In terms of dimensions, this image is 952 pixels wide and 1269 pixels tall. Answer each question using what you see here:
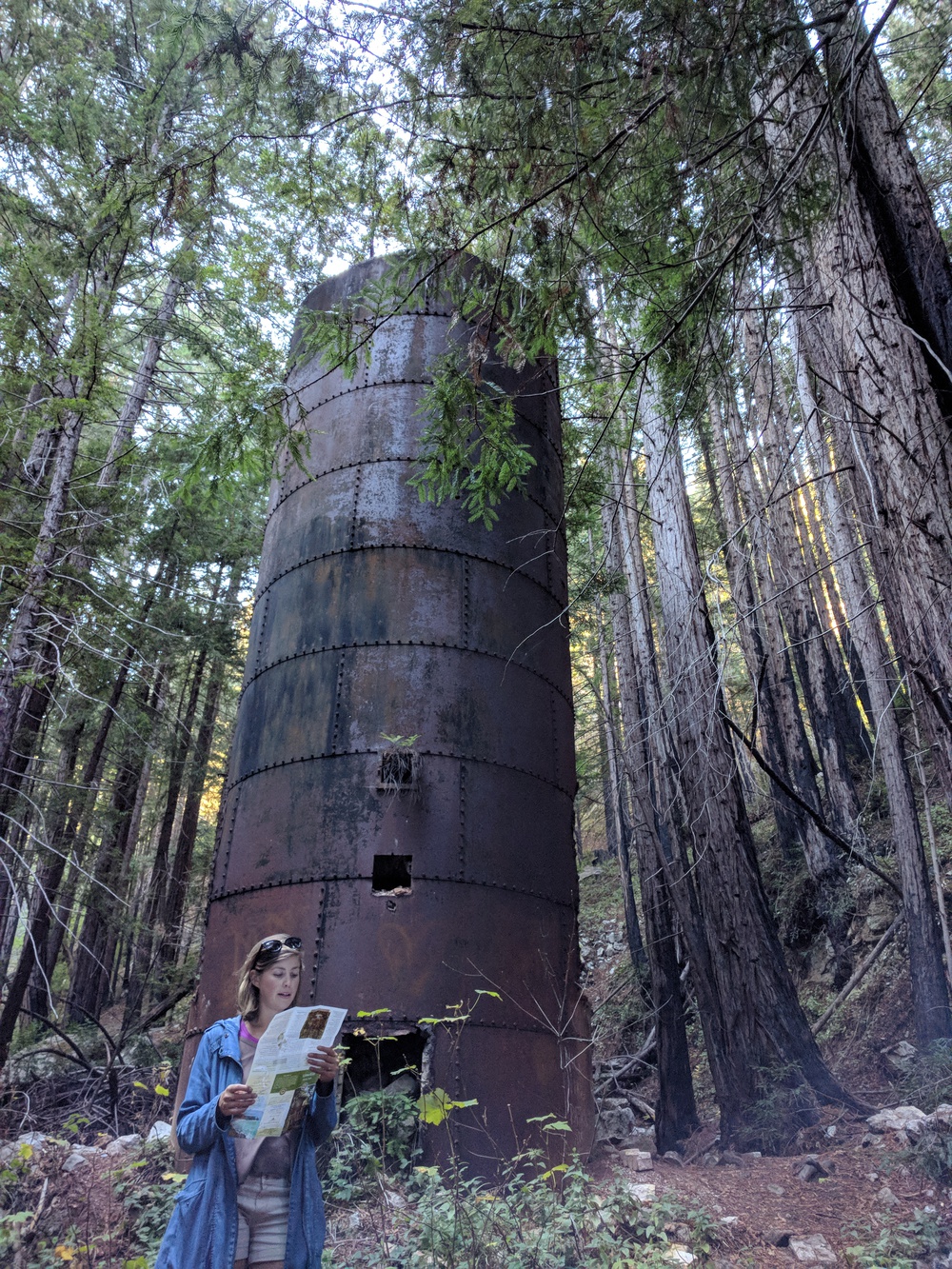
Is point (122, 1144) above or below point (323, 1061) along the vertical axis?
below

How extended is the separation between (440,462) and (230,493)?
1.08 m

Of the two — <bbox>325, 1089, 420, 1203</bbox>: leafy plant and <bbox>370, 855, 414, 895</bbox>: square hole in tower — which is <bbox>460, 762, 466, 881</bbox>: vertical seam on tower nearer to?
<bbox>370, 855, 414, 895</bbox>: square hole in tower

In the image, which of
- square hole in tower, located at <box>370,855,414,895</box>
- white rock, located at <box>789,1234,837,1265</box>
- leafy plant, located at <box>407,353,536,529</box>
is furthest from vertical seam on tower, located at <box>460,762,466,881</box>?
white rock, located at <box>789,1234,837,1265</box>

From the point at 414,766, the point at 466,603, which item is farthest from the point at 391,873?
the point at 466,603

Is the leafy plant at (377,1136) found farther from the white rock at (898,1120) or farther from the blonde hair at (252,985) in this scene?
the white rock at (898,1120)

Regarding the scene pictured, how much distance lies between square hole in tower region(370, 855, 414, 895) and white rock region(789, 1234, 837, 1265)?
3.01 meters

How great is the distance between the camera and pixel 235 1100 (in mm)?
2291

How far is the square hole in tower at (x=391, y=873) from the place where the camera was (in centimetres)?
558

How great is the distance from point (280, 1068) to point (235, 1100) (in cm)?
15

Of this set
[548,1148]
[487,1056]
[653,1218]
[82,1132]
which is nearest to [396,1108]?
[487,1056]

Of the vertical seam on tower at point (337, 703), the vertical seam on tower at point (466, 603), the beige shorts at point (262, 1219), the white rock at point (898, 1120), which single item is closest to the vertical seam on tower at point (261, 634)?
the vertical seam on tower at point (337, 703)

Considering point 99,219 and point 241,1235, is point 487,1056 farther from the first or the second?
point 99,219

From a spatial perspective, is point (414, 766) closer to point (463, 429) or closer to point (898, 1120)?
point (463, 429)

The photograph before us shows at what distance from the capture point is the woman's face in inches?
104
